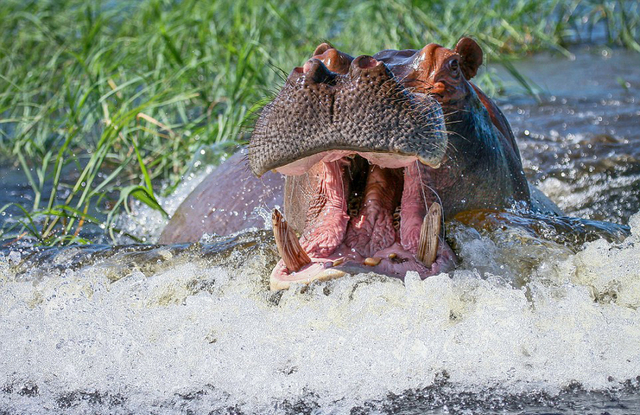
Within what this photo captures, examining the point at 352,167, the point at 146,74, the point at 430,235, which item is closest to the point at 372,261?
the point at 430,235

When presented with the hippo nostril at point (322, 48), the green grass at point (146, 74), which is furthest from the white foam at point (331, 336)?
the green grass at point (146, 74)

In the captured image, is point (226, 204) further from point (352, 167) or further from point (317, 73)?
point (317, 73)

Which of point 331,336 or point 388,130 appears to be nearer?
point 388,130

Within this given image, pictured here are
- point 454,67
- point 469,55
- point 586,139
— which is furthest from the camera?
point 586,139

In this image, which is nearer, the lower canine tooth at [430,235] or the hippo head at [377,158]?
the hippo head at [377,158]

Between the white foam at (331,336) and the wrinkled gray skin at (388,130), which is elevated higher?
the wrinkled gray skin at (388,130)

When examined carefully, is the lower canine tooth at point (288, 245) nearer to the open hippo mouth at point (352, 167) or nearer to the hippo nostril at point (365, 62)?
the open hippo mouth at point (352, 167)

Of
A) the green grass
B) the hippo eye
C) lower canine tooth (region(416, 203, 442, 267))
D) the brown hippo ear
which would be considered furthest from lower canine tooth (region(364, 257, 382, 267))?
the green grass

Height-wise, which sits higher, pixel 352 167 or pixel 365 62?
pixel 365 62

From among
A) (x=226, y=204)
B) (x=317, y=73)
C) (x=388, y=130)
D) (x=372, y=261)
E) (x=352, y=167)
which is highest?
(x=317, y=73)
